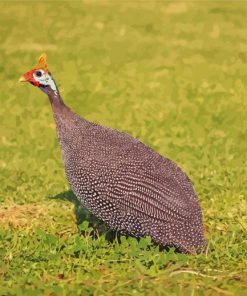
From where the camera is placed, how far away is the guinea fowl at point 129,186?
582 centimetres

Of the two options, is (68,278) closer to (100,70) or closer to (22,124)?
(22,124)

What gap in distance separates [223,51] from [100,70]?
6.93 ft

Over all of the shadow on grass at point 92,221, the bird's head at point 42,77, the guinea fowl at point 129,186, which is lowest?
the shadow on grass at point 92,221

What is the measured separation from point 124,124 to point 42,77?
3.88 m

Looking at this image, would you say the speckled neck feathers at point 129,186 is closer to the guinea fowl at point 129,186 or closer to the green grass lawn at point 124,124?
the guinea fowl at point 129,186

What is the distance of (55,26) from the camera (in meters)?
15.5

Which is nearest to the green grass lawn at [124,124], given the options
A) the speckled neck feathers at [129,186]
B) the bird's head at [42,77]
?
the speckled neck feathers at [129,186]

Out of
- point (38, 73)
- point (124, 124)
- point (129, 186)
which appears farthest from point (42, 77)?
point (124, 124)

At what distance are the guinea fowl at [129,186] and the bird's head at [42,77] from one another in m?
0.20

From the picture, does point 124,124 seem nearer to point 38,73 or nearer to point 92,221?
point 92,221

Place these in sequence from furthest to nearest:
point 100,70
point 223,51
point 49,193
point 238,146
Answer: point 223,51, point 100,70, point 238,146, point 49,193

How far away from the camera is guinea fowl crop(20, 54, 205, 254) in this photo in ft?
19.1

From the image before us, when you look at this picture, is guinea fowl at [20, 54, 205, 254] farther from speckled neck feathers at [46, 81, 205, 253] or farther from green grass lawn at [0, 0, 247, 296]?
green grass lawn at [0, 0, 247, 296]

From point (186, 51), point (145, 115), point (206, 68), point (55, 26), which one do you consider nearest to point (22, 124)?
point (145, 115)
